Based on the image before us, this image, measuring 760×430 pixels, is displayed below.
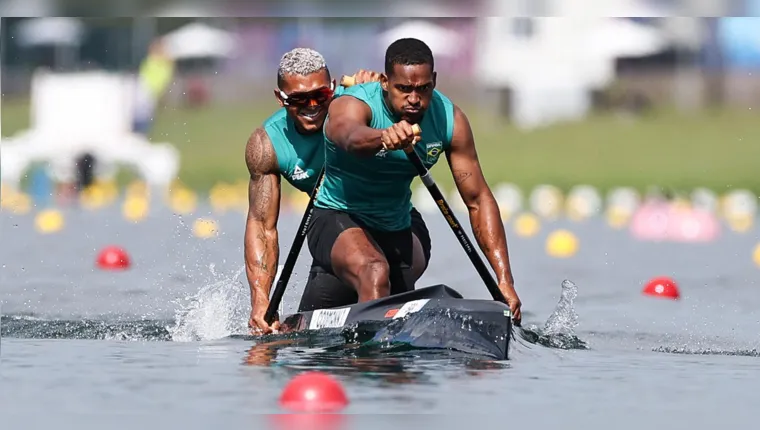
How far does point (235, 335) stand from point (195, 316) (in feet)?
4.41

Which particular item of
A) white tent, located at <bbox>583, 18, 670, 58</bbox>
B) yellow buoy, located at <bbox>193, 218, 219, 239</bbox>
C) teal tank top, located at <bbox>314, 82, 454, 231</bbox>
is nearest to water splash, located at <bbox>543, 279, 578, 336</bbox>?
teal tank top, located at <bbox>314, 82, 454, 231</bbox>

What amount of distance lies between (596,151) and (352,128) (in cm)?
2025

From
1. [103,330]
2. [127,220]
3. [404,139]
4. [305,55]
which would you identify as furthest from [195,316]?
[127,220]

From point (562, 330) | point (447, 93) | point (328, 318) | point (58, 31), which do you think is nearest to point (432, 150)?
point (328, 318)

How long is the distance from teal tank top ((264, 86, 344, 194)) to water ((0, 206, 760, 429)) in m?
1.18

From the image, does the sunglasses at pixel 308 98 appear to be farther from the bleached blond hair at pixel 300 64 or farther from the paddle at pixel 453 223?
the paddle at pixel 453 223

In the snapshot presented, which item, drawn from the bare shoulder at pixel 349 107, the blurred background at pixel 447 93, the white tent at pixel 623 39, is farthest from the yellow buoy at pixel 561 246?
the white tent at pixel 623 39

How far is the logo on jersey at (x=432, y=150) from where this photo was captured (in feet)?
29.0

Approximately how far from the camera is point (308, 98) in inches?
364

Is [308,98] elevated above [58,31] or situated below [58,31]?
below

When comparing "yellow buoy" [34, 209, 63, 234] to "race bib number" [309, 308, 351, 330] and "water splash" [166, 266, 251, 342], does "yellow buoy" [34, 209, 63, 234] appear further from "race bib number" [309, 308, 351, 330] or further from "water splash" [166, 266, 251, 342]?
"race bib number" [309, 308, 351, 330]

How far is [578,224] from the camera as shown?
21.2 meters

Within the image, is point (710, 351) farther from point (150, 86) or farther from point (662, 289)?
point (150, 86)

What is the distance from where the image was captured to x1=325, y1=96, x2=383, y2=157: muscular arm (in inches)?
320
